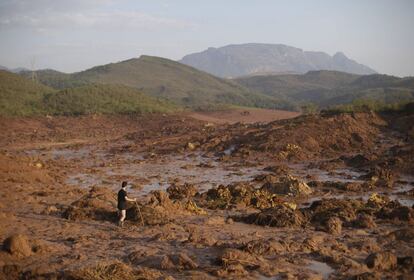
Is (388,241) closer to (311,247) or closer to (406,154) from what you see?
(311,247)

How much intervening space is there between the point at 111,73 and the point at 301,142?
3130 inches

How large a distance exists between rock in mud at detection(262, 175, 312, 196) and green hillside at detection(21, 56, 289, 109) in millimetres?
61824

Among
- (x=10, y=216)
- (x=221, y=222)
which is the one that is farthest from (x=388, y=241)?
(x=10, y=216)

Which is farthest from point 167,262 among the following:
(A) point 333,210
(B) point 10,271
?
(A) point 333,210

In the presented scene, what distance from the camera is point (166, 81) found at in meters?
101

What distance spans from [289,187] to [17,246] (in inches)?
371

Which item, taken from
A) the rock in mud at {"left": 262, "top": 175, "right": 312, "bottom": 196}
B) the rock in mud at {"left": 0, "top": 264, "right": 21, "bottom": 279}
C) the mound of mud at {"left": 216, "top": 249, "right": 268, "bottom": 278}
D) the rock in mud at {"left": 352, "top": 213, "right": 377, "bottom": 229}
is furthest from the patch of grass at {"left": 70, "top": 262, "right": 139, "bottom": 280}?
the rock in mud at {"left": 262, "top": 175, "right": 312, "bottom": 196}

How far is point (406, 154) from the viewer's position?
20.4 m

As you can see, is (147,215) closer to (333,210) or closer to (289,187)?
(333,210)

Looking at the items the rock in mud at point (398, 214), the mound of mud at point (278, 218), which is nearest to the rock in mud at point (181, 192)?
the mound of mud at point (278, 218)

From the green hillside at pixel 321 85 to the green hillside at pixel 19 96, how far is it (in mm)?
49518

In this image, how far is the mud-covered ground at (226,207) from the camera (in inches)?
340

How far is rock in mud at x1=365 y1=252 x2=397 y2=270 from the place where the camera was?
857 centimetres

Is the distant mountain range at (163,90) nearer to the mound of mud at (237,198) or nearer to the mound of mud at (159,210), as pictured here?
the mound of mud at (237,198)
